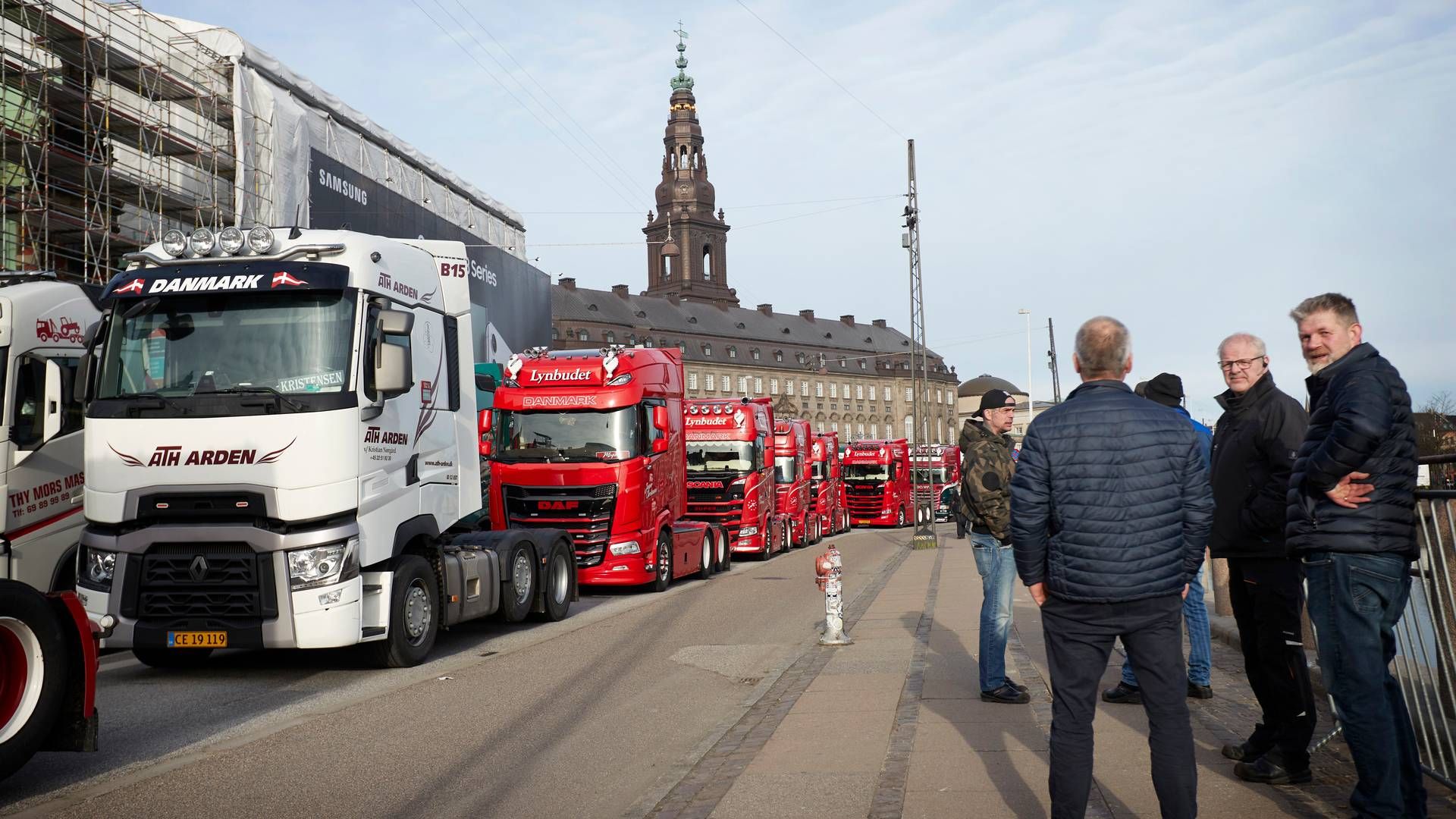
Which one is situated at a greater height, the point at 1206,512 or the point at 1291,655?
the point at 1206,512

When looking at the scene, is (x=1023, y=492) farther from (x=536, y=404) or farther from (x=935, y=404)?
(x=935, y=404)

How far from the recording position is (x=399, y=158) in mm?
40906

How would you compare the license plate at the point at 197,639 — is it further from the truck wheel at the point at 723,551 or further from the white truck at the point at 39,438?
the truck wheel at the point at 723,551

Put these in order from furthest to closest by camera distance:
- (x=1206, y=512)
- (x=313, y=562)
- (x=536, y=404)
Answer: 1. (x=536, y=404)
2. (x=313, y=562)
3. (x=1206, y=512)

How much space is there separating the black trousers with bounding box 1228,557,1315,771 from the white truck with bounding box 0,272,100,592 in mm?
9515

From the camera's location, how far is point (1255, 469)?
21.1 ft

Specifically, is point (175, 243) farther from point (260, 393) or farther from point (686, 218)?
point (686, 218)

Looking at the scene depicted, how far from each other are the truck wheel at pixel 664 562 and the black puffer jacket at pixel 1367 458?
14727 mm

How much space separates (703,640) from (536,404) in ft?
19.8

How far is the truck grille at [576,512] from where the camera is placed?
703 inches

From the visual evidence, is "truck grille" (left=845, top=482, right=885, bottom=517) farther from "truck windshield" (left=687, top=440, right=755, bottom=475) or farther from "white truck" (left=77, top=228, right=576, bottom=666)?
"white truck" (left=77, top=228, right=576, bottom=666)

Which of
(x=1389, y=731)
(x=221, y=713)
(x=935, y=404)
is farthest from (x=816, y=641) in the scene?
(x=935, y=404)

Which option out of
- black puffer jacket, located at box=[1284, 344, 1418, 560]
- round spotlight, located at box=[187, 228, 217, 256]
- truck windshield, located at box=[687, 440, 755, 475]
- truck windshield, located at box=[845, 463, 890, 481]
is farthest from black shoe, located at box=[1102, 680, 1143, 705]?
truck windshield, located at box=[845, 463, 890, 481]

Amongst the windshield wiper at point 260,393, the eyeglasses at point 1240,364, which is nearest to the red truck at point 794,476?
the windshield wiper at point 260,393
